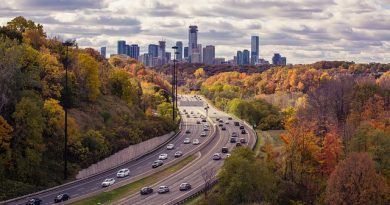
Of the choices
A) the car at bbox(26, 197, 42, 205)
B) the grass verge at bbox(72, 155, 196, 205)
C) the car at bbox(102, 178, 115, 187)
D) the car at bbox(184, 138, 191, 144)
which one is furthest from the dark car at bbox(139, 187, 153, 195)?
the car at bbox(184, 138, 191, 144)

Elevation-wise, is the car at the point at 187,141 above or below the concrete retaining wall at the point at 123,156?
below

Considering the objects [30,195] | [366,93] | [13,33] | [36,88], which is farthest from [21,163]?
[366,93]

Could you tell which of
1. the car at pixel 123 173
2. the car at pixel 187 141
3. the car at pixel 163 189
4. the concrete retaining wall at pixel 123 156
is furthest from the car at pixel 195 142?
the car at pixel 163 189

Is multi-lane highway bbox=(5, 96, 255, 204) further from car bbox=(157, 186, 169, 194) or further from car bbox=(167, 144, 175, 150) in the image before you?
car bbox=(167, 144, 175, 150)

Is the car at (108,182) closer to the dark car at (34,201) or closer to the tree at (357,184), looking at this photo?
the dark car at (34,201)

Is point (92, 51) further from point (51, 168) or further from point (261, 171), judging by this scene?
point (261, 171)

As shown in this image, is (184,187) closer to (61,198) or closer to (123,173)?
(123,173)

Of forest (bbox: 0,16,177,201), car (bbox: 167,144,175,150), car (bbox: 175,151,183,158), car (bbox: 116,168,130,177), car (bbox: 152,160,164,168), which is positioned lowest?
car (bbox: 167,144,175,150)
